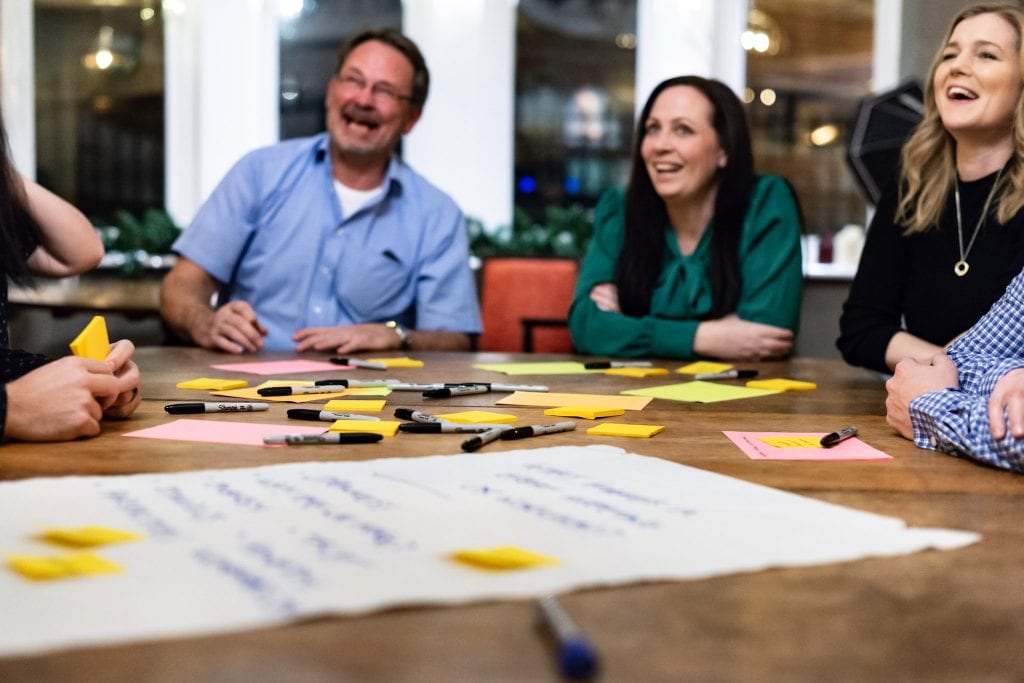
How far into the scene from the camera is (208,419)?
130 centimetres

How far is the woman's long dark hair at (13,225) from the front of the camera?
4.92 ft

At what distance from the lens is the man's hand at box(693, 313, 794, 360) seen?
7.84 ft

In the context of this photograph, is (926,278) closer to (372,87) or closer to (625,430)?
(625,430)

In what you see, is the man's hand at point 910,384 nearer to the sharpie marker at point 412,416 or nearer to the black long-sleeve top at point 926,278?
the sharpie marker at point 412,416

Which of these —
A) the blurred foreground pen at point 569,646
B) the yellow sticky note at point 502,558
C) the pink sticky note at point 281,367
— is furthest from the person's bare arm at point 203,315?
the blurred foreground pen at point 569,646

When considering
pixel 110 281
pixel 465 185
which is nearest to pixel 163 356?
pixel 110 281

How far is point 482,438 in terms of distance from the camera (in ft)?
3.64

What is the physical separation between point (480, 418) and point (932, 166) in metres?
1.33

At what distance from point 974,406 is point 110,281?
3553mm

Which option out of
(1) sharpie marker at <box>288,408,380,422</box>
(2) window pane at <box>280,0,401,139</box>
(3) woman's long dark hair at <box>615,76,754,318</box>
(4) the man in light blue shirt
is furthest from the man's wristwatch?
(2) window pane at <box>280,0,401,139</box>

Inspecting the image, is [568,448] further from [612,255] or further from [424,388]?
[612,255]

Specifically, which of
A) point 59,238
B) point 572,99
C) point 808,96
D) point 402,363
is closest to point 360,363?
point 402,363

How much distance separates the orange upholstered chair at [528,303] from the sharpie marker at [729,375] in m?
1.22

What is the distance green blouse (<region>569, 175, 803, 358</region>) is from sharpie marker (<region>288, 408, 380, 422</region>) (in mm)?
1239
